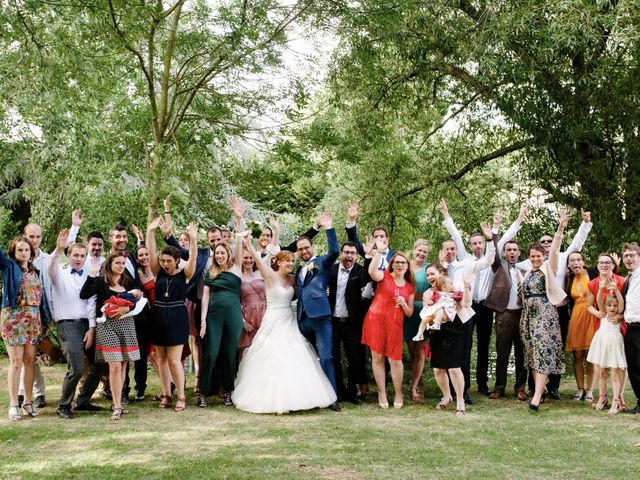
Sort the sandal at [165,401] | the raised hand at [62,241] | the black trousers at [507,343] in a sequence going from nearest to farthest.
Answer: the raised hand at [62,241] → the sandal at [165,401] → the black trousers at [507,343]

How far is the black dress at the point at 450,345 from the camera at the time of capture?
7578 mm

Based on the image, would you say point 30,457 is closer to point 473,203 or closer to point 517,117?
point 517,117

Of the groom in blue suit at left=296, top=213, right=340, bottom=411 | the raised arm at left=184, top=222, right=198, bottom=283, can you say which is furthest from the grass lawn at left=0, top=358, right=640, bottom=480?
the raised arm at left=184, top=222, right=198, bottom=283

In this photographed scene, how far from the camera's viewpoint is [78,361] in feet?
23.4

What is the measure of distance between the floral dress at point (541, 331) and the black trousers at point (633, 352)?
0.67m

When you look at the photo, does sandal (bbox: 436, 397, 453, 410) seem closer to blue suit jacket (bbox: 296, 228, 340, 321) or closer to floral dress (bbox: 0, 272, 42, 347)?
blue suit jacket (bbox: 296, 228, 340, 321)

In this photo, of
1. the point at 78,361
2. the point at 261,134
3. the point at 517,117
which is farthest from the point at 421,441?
the point at 261,134

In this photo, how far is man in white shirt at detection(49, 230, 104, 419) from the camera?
7.12m

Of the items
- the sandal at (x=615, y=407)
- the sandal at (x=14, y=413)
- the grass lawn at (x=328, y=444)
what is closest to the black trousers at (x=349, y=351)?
the grass lawn at (x=328, y=444)

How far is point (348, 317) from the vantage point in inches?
321

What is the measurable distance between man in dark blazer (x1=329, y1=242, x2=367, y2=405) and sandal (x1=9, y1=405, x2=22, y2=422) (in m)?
3.33

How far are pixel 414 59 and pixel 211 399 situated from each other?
250 inches

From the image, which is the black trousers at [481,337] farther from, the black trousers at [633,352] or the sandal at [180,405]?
the sandal at [180,405]

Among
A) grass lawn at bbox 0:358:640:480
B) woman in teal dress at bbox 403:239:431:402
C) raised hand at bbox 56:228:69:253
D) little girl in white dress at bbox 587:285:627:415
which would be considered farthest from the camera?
woman in teal dress at bbox 403:239:431:402
